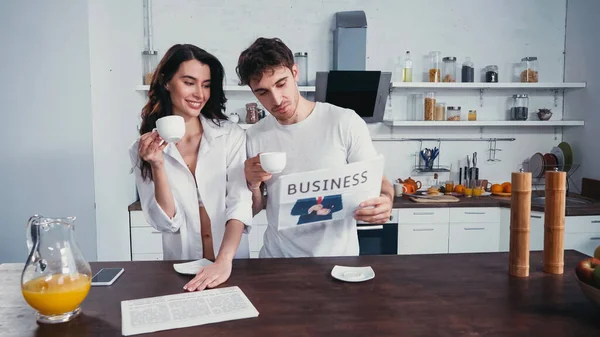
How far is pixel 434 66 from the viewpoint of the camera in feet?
12.4

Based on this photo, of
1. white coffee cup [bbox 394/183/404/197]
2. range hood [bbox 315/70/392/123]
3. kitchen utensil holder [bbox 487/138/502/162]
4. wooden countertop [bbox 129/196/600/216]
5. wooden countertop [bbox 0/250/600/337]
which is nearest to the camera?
wooden countertop [bbox 0/250/600/337]

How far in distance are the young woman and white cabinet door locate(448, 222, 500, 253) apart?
6.66ft

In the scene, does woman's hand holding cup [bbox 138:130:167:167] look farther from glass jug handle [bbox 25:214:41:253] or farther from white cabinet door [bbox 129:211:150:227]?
white cabinet door [bbox 129:211:150:227]

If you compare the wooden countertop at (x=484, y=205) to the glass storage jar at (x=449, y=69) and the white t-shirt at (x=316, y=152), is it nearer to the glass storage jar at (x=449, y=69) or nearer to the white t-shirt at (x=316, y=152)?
the glass storage jar at (x=449, y=69)

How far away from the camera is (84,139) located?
269cm

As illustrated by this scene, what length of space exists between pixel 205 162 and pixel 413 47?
270cm

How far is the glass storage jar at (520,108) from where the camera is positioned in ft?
12.4

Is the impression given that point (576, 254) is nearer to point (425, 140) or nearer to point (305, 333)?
point (305, 333)

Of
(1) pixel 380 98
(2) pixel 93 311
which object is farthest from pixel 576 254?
(1) pixel 380 98

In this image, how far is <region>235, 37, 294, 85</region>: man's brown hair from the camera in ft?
5.42

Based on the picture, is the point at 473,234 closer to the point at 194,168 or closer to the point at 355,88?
the point at 355,88

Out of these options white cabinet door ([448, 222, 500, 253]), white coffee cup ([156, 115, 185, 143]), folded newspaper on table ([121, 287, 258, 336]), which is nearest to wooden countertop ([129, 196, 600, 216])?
white cabinet door ([448, 222, 500, 253])

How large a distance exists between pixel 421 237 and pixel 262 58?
7.16ft

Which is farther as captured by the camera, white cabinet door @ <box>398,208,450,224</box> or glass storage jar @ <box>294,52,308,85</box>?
glass storage jar @ <box>294,52,308,85</box>
